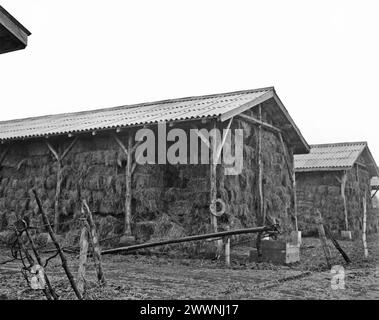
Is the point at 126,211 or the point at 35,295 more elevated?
the point at 126,211

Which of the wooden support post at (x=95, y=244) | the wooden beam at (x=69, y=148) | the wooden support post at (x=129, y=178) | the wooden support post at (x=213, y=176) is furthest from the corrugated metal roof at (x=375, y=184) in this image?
the wooden support post at (x=95, y=244)

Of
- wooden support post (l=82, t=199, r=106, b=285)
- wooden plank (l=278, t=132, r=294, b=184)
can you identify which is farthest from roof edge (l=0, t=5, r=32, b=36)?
wooden plank (l=278, t=132, r=294, b=184)

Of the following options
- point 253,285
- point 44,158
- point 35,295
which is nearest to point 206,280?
point 253,285

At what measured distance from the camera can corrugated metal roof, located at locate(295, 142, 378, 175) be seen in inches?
867

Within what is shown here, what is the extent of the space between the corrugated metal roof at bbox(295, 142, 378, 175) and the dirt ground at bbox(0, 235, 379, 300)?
32.5ft

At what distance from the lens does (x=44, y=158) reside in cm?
1540

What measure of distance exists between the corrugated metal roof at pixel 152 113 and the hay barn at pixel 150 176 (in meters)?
0.06

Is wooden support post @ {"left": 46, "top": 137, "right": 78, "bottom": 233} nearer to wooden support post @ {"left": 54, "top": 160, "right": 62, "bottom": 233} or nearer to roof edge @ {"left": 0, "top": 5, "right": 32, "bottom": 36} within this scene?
wooden support post @ {"left": 54, "top": 160, "right": 62, "bottom": 233}

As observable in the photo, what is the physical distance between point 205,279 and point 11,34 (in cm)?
530

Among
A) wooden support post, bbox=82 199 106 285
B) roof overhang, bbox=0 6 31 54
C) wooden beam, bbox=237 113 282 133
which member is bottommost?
wooden support post, bbox=82 199 106 285

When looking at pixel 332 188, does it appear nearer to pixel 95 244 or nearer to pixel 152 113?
pixel 152 113

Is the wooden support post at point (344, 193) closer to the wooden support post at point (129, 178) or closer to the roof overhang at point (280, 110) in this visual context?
the roof overhang at point (280, 110)
